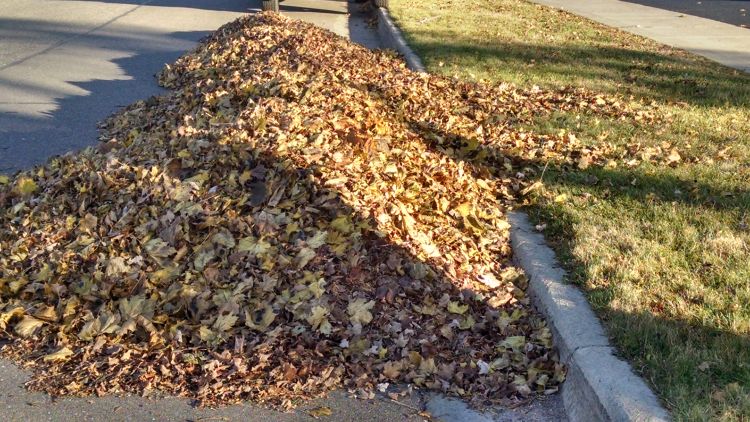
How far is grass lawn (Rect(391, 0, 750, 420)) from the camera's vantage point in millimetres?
3518

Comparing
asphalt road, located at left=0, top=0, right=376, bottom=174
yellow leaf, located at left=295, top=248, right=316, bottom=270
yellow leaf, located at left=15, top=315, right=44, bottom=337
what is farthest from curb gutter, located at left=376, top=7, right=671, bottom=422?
asphalt road, located at left=0, top=0, right=376, bottom=174

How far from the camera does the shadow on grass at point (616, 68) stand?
28.7 feet

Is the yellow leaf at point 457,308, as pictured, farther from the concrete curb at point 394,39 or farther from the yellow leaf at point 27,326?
the concrete curb at point 394,39

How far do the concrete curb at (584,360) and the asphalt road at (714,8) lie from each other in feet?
39.7

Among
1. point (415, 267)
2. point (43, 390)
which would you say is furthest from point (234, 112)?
point (43, 390)

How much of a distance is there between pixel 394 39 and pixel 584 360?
9.27 meters

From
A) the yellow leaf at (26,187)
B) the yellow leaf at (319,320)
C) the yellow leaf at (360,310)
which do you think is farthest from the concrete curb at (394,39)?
the yellow leaf at (319,320)

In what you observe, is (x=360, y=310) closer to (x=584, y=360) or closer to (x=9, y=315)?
(x=584, y=360)

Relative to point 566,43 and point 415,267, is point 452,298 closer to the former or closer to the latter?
point 415,267

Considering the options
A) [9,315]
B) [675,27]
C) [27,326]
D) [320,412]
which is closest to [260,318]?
[320,412]

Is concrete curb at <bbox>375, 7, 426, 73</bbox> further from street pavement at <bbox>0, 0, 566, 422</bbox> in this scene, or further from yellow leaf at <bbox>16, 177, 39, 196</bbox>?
yellow leaf at <bbox>16, 177, 39, 196</bbox>

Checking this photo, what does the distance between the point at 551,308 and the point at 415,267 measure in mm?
790

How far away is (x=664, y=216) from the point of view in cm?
512

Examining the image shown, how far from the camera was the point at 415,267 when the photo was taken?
452 cm
